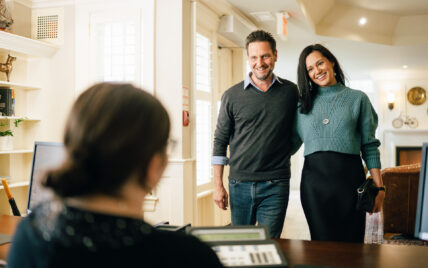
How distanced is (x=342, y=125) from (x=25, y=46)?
9.87 feet

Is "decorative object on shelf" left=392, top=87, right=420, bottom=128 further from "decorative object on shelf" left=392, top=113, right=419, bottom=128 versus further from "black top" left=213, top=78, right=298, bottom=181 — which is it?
"black top" left=213, top=78, right=298, bottom=181

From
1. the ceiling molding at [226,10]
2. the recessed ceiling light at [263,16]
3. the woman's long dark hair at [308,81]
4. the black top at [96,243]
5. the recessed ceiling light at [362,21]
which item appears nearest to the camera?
the black top at [96,243]

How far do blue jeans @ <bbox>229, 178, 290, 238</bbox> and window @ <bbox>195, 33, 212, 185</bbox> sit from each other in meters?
1.95

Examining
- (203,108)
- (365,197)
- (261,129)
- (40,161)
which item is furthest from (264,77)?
(203,108)

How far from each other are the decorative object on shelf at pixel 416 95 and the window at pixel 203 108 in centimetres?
620

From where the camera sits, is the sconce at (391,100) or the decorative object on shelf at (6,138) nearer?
the decorative object on shelf at (6,138)

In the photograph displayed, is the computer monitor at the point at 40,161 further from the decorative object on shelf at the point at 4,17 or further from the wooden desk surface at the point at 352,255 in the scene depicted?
the decorative object on shelf at the point at 4,17

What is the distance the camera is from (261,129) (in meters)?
2.20

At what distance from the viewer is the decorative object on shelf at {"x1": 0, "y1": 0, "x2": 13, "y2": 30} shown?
355 cm

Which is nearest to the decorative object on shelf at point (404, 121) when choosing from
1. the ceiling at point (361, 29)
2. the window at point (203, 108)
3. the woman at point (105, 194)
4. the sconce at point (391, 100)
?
the sconce at point (391, 100)

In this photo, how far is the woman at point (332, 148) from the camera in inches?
73.7

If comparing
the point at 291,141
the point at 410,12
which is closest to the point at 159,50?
the point at 291,141

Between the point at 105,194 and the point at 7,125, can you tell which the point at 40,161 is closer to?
the point at 105,194

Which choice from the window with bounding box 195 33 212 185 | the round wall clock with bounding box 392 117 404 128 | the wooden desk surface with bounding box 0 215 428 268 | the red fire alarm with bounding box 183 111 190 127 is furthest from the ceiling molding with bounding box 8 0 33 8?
the round wall clock with bounding box 392 117 404 128
